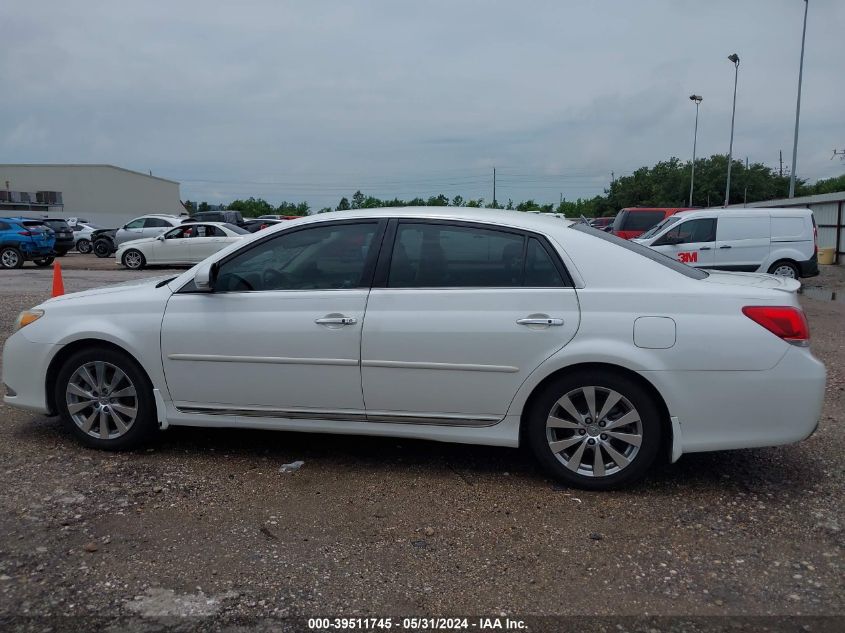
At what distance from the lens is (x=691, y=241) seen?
15992mm

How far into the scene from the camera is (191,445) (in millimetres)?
5078

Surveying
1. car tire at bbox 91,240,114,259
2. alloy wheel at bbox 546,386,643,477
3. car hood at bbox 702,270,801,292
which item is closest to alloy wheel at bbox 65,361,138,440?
alloy wheel at bbox 546,386,643,477

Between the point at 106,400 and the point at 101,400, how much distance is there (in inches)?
1.4

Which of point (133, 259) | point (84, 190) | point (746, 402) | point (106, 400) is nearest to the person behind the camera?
point (746, 402)

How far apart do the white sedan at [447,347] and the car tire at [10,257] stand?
64.0 ft

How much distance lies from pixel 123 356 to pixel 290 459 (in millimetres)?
1257

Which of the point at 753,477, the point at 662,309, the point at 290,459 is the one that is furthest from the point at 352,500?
the point at 753,477

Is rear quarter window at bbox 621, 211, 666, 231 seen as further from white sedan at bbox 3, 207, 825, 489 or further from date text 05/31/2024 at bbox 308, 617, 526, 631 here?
date text 05/31/2024 at bbox 308, 617, 526, 631

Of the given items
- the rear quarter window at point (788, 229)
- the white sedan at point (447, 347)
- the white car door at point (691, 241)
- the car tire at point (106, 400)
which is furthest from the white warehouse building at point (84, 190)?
the white sedan at point (447, 347)

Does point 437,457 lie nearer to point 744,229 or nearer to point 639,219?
point 744,229

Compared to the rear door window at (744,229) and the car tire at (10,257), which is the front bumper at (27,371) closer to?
the rear door window at (744,229)

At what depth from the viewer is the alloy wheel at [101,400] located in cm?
478

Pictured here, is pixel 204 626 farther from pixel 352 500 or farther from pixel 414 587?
pixel 352 500

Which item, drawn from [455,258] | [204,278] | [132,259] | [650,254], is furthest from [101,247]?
[650,254]
